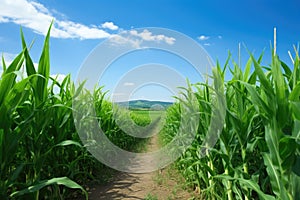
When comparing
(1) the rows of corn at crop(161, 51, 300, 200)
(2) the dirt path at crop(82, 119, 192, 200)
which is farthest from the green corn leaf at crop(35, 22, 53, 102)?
(2) the dirt path at crop(82, 119, 192, 200)

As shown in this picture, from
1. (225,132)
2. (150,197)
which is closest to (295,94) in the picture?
(225,132)

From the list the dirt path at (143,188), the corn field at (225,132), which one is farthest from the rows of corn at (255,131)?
the dirt path at (143,188)

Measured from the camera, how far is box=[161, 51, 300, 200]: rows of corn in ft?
5.53

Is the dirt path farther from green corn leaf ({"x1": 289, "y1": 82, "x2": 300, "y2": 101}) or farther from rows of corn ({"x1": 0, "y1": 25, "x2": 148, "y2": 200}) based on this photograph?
green corn leaf ({"x1": 289, "y1": 82, "x2": 300, "y2": 101})

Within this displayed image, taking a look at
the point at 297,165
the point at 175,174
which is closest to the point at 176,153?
the point at 175,174

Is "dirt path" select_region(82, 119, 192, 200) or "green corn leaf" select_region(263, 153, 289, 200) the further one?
"dirt path" select_region(82, 119, 192, 200)

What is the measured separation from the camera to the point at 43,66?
242 cm

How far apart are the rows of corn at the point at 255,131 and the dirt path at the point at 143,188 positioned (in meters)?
0.45

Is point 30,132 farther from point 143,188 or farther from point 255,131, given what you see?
point 143,188

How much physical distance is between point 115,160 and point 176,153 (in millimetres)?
1646

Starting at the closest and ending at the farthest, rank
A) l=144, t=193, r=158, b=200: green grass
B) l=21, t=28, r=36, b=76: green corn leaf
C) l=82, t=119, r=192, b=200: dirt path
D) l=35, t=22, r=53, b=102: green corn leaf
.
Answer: l=21, t=28, r=36, b=76: green corn leaf, l=35, t=22, r=53, b=102: green corn leaf, l=144, t=193, r=158, b=200: green grass, l=82, t=119, r=192, b=200: dirt path

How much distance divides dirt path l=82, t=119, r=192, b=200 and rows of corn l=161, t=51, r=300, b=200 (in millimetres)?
448

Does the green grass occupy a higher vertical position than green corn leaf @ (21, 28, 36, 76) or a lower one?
lower

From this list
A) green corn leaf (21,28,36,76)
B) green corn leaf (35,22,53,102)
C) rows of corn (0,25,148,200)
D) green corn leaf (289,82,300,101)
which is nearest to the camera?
green corn leaf (289,82,300,101)
